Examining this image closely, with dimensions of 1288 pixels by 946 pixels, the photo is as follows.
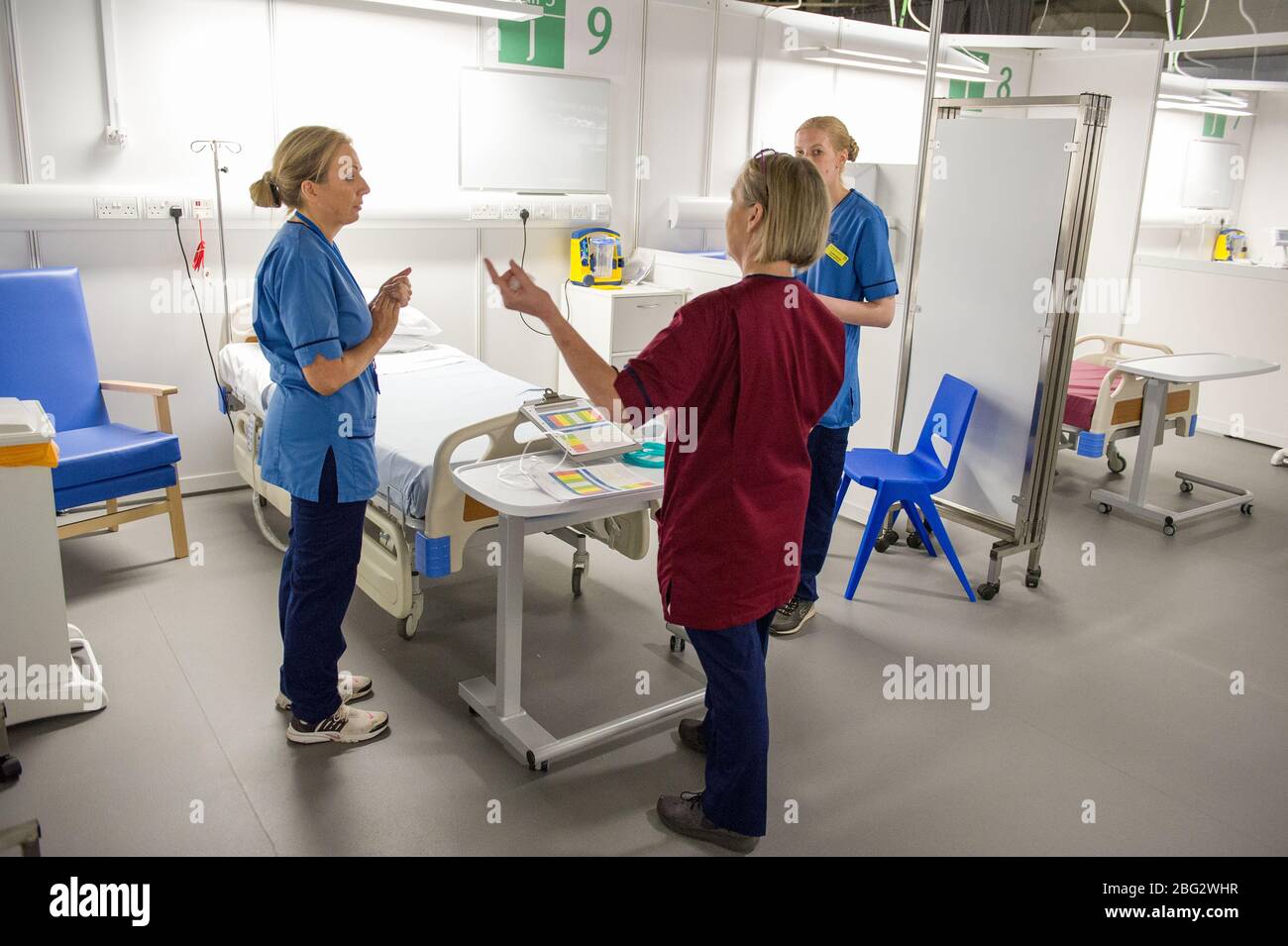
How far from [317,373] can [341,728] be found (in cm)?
107

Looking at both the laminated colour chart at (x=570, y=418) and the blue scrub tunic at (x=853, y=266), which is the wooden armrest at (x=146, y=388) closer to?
the laminated colour chart at (x=570, y=418)

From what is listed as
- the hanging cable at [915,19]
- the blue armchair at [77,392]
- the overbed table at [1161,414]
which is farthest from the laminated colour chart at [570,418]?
the hanging cable at [915,19]

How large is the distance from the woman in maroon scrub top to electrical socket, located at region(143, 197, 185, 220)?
3208 mm

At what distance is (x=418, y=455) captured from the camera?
10.9 feet

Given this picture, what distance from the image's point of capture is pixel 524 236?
570 centimetres

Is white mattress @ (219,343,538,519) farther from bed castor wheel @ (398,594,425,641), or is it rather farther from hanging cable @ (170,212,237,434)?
bed castor wheel @ (398,594,425,641)

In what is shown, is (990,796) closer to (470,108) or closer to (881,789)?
(881,789)

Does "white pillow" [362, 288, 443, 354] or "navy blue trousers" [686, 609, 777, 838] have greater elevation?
"white pillow" [362, 288, 443, 354]

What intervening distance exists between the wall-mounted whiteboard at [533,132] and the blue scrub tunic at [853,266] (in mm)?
2656

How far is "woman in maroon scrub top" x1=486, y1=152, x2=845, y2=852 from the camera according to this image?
1950 mm

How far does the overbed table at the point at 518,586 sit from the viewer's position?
8.54 feet

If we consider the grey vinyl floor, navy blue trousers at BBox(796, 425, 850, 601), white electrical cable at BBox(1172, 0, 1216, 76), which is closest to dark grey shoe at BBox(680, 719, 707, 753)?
the grey vinyl floor

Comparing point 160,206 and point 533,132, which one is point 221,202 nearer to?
point 160,206
